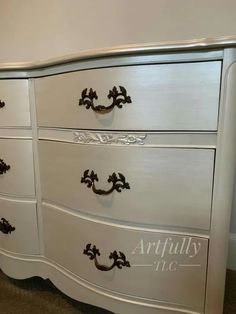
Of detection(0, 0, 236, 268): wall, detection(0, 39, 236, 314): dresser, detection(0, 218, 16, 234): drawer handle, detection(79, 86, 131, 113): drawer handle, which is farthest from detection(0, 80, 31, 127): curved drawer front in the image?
detection(0, 0, 236, 268): wall

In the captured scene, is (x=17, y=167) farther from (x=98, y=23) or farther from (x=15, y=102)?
(x=98, y=23)

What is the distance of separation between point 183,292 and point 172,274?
6 cm

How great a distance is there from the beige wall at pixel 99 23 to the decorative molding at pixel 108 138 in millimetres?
658

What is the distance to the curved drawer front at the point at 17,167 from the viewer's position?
0.90 metres

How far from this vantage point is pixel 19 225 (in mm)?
977

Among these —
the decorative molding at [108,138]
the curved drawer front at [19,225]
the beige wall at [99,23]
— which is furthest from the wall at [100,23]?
the curved drawer front at [19,225]

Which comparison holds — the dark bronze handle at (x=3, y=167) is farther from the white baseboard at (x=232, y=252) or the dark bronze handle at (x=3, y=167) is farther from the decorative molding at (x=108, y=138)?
the white baseboard at (x=232, y=252)

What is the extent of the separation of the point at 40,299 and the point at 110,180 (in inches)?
27.6

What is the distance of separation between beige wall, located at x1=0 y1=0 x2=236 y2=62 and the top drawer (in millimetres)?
575

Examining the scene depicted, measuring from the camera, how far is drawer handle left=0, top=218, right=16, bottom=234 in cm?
99

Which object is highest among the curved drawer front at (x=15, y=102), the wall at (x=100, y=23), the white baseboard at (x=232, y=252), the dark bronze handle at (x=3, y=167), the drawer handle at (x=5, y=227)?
the wall at (x=100, y=23)

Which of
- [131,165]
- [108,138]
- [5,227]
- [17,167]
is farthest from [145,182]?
[5,227]

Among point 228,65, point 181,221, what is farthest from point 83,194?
point 228,65

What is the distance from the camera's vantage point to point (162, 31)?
1101 millimetres
